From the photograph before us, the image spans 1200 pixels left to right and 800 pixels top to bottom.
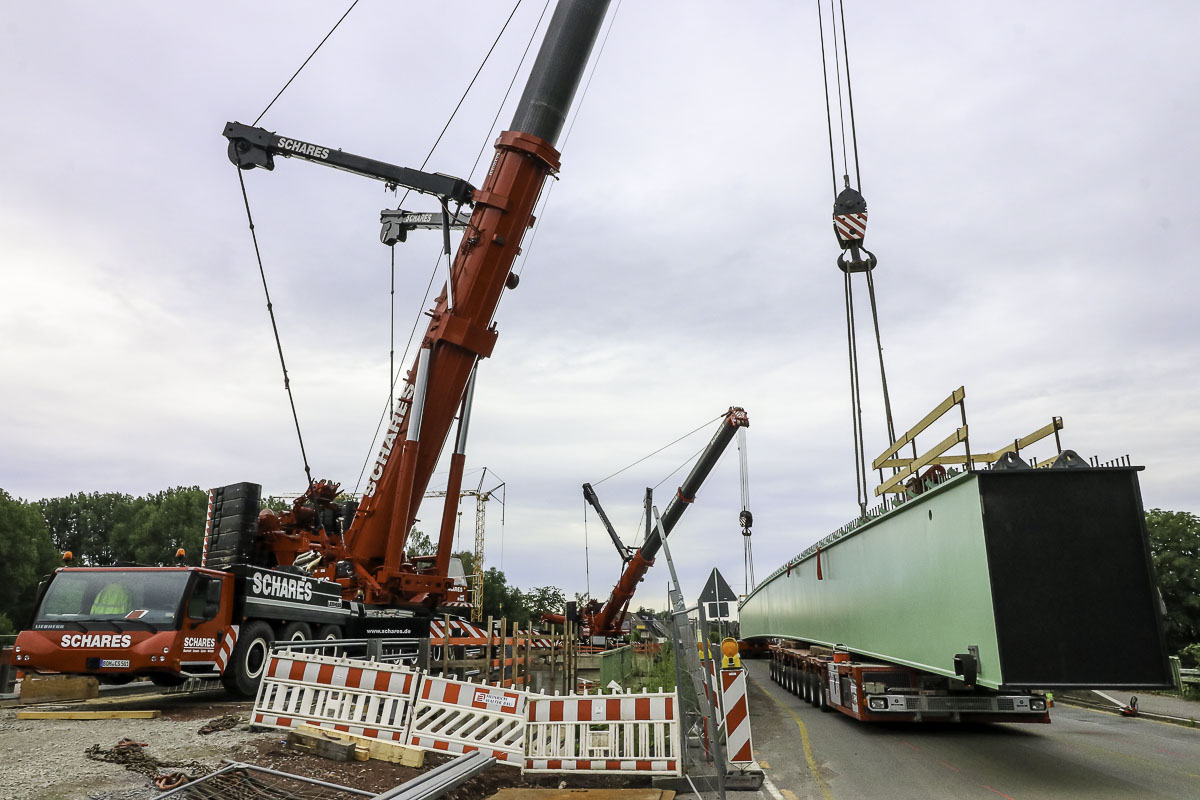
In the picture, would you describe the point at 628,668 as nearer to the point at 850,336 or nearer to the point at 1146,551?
the point at 850,336

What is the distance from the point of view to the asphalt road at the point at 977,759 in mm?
7562

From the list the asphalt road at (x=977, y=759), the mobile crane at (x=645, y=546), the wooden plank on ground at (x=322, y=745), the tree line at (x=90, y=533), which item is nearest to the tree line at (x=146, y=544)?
the tree line at (x=90, y=533)

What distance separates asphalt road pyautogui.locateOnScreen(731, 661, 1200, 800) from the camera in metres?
7.56

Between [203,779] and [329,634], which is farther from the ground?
[329,634]

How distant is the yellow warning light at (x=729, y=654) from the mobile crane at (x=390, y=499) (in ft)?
19.8

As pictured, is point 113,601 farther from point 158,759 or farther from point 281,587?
point 158,759

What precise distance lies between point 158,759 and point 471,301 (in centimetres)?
799

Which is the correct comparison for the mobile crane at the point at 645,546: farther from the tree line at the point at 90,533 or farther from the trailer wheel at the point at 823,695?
the tree line at the point at 90,533

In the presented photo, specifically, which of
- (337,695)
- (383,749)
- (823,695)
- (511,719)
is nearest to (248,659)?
(337,695)

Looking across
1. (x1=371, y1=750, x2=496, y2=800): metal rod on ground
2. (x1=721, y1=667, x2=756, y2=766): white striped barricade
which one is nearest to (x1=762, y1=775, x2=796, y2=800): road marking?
(x1=721, y1=667, x2=756, y2=766): white striped barricade

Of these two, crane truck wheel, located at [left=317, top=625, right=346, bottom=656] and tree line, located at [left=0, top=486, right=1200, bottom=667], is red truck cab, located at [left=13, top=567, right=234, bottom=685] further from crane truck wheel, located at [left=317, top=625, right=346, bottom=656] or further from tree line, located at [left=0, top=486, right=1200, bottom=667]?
tree line, located at [left=0, top=486, right=1200, bottom=667]

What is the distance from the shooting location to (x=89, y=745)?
8.11 meters

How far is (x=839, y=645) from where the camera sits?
14.6 meters

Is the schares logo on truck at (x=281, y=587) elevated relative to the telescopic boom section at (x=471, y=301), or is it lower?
lower
